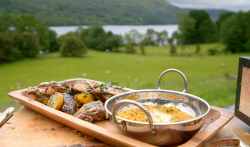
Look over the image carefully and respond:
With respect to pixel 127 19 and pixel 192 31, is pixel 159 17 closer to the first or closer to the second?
pixel 127 19

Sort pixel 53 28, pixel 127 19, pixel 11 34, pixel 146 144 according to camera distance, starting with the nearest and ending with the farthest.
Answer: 1. pixel 146 144
2. pixel 11 34
3. pixel 53 28
4. pixel 127 19

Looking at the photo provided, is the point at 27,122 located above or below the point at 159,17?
below

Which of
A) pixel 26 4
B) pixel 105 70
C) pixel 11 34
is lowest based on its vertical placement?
pixel 105 70

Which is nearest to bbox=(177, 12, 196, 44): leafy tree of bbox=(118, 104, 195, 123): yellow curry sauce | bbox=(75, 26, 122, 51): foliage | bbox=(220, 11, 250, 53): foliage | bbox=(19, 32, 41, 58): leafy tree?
bbox=(220, 11, 250, 53): foliage

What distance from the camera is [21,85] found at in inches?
249

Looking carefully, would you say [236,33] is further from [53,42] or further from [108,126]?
[108,126]

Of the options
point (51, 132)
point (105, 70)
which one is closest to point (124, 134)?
point (51, 132)

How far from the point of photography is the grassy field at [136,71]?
226 inches

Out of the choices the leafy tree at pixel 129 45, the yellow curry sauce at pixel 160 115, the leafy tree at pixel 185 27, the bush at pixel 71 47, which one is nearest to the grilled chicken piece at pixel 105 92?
the yellow curry sauce at pixel 160 115

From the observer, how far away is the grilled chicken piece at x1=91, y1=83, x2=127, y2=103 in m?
1.46

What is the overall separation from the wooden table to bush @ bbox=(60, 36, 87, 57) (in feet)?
26.2

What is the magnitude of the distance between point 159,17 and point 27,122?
10267 millimetres

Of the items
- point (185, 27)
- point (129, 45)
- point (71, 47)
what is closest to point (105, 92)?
point (71, 47)

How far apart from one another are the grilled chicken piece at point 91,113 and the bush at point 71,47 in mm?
8132
